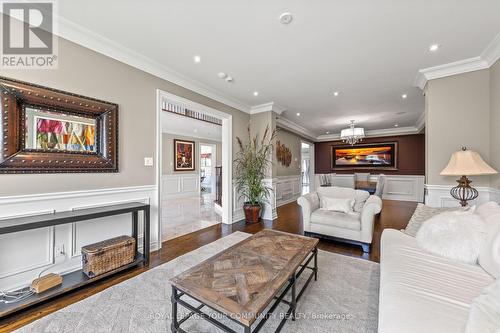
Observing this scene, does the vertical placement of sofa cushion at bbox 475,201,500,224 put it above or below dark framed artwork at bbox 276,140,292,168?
below

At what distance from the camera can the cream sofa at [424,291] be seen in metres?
1.01

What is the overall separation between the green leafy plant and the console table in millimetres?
2250

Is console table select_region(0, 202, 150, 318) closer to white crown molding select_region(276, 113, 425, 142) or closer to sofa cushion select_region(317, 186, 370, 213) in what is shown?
sofa cushion select_region(317, 186, 370, 213)

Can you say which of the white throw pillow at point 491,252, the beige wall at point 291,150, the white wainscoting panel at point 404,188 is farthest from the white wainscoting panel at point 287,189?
the white throw pillow at point 491,252

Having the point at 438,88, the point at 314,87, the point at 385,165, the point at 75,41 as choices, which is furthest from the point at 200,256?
the point at 385,165

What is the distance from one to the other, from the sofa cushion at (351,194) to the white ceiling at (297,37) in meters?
1.83

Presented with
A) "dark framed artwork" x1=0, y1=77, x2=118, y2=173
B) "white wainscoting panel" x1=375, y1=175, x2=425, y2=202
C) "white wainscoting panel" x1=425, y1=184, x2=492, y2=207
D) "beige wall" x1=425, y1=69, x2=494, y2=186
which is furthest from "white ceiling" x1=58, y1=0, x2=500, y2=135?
"white wainscoting panel" x1=375, y1=175, x2=425, y2=202

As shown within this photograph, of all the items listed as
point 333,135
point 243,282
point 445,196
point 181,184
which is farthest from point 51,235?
point 333,135

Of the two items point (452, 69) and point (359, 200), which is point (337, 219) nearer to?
point (359, 200)

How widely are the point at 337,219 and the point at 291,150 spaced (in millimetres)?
4358

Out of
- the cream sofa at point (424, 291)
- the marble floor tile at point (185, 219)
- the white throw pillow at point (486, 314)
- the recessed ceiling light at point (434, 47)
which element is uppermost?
the recessed ceiling light at point (434, 47)

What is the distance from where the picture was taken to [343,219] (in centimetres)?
304

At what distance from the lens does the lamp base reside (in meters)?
2.52

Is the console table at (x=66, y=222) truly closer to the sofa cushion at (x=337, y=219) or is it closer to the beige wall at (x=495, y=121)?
the sofa cushion at (x=337, y=219)
